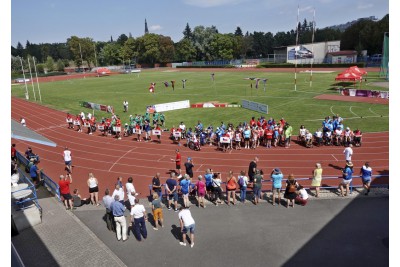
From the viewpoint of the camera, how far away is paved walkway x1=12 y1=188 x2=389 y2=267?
919 cm

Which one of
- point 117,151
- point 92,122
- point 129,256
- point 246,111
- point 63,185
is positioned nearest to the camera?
point 129,256

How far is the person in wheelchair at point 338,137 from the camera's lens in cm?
1905

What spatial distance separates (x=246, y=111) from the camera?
3017cm

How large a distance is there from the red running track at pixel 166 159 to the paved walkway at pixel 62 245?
116 inches

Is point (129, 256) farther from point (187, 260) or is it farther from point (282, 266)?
point (282, 266)

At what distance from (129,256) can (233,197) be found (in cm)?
471

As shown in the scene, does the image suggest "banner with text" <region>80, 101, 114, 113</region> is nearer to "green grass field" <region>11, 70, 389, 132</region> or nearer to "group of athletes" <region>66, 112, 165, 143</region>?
"green grass field" <region>11, 70, 389, 132</region>

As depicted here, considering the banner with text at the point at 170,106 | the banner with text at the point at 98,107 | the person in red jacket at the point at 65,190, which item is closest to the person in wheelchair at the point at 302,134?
the person in red jacket at the point at 65,190

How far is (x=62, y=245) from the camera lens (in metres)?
10.1

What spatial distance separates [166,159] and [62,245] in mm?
9231

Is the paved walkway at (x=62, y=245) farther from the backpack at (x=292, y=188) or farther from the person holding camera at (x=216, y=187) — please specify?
the backpack at (x=292, y=188)

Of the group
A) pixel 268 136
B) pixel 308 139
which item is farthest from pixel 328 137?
pixel 268 136

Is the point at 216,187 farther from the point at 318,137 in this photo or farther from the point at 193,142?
the point at 318,137

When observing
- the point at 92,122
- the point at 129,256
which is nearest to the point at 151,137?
the point at 92,122
